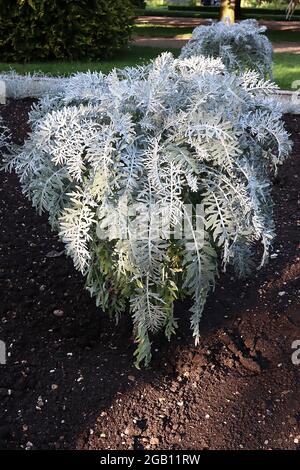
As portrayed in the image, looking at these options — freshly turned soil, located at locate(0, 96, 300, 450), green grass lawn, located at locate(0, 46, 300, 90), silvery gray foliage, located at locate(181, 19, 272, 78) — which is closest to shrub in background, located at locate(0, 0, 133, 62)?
green grass lawn, located at locate(0, 46, 300, 90)

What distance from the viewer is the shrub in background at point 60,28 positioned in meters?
9.05

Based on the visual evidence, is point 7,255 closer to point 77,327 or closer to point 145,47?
point 77,327

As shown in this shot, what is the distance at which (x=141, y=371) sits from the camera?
3.03m

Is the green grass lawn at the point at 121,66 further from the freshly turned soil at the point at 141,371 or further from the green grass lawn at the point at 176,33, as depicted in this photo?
the freshly turned soil at the point at 141,371

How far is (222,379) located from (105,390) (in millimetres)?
593

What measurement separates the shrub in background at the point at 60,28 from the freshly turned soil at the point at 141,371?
6242 mm

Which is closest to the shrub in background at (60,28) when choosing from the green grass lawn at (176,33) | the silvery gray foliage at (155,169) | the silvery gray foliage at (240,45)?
the silvery gray foliage at (240,45)

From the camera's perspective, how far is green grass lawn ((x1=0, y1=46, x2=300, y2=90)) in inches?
347

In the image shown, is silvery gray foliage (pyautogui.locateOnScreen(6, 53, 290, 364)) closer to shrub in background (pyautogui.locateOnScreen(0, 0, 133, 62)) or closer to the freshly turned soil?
the freshly turned soil

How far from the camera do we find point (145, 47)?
1241cm

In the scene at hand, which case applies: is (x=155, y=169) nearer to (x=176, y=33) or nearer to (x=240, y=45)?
(x=240, y=45)

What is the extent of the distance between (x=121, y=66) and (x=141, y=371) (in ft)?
24.9
